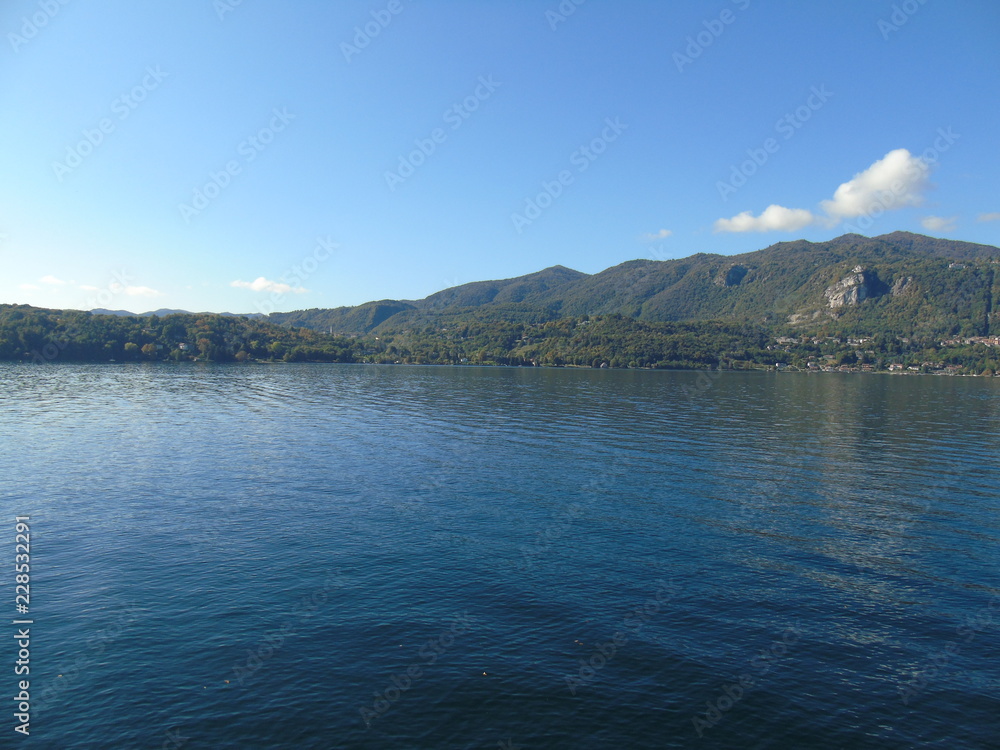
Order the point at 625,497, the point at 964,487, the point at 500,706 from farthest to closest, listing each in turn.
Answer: the point at 964,487, the point at 625,497, the point at 500,706

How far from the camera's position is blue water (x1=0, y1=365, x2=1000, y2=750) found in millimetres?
15469

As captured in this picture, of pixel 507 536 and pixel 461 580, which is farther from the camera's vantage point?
pixel 507 536

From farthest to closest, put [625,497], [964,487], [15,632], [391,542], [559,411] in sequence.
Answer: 1. [559,411]
2. [964,487]
3. [625,497]
4. [391,542]
5. [15,632]

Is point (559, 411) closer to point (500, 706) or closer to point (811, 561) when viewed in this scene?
point (811, 561)

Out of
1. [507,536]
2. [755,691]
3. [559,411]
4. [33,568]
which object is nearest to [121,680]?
[33,568]

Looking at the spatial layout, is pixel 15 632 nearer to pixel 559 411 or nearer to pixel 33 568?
pixel 33 568

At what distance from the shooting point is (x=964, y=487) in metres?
40.9

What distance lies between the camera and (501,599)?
22.1 meters

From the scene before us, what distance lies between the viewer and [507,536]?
95.6ft

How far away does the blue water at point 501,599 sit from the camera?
15.5 m

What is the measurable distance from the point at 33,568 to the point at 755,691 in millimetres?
28340

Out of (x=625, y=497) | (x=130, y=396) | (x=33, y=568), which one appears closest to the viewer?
(x=33, y=568)

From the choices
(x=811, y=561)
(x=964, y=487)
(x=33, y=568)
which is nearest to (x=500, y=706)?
(x=811, y=561)

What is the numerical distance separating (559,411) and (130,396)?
70.9 meters
